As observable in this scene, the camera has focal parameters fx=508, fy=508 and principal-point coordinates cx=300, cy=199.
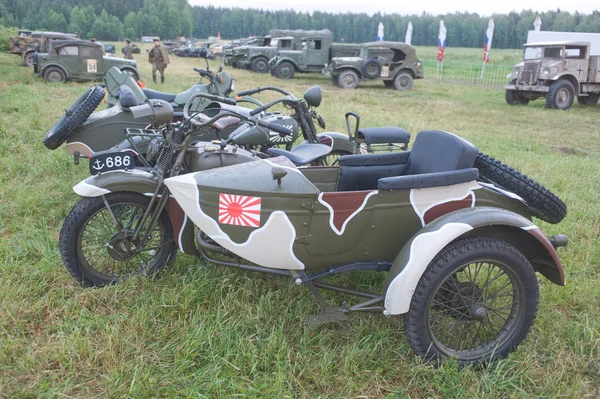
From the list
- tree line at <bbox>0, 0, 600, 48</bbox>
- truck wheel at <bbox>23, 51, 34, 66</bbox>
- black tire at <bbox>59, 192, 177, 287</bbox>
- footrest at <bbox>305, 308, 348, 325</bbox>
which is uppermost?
tree line at <bbox>0, 0, 600, 48</bbox>

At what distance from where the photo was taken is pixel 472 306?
2.48 m

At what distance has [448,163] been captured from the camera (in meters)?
2.62

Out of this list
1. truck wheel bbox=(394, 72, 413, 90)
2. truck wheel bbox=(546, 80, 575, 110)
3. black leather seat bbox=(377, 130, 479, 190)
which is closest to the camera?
black leather seat bbox=(377, 130, 479, 190)

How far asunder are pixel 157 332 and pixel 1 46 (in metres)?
23.5

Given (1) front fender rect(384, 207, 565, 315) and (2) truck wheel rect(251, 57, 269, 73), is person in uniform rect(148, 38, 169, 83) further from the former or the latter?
(1) front fender rect(384, 207, 565, 315)

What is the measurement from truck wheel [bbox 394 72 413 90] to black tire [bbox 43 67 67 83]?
10117 mm

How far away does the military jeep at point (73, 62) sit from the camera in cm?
1381

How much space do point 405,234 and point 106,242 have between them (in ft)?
5.64

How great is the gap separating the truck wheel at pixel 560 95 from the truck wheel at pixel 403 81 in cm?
501

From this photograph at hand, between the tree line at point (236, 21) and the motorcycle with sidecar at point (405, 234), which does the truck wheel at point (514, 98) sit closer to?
the motorcycle with sidecar at point (405, 234)

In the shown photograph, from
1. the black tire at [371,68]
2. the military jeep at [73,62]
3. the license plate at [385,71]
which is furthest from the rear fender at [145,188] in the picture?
the license plate at [385,71]

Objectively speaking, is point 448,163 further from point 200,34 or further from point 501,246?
point 200,34

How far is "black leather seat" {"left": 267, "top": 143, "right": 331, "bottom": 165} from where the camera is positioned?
9.86 feet

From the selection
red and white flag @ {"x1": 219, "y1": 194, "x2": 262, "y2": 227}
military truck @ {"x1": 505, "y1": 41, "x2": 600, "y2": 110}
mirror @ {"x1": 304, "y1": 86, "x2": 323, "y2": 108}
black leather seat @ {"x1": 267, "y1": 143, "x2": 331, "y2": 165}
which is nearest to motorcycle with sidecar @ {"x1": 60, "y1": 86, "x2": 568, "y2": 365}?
red and white flag @ {"x1": 219, "y1": 194, "x2": 262, "y2": 227}
